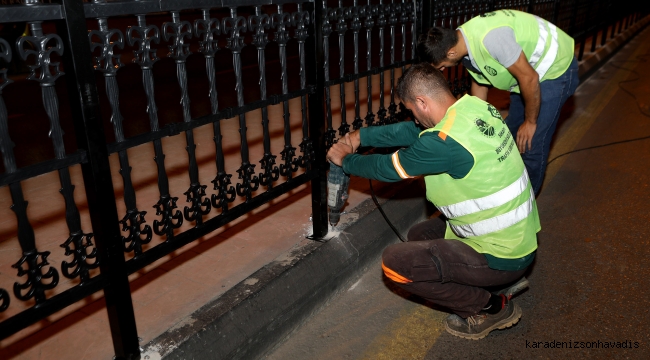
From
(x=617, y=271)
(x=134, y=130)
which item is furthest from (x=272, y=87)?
(x=617, y=271)

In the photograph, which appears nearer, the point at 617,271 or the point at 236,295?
the point at 236,295

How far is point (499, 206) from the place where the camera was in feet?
8.93

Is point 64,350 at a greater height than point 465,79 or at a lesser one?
lesser

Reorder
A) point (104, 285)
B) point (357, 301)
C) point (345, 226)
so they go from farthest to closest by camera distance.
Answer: point (345, 226) < point (357, 301) < point (104, 285)

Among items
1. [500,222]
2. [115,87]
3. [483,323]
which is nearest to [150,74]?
[115,87]

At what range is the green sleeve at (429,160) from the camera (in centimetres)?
257

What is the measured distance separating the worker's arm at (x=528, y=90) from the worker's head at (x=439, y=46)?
415mm

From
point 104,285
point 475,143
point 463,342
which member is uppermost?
point 475,143

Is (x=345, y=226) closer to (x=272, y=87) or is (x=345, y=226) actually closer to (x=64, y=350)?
(x=64, y=350)

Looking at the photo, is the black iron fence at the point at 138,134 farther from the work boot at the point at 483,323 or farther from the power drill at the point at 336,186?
the work boot at the point at 483,323

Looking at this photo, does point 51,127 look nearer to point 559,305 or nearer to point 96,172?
point 96,172

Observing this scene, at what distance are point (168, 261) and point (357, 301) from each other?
4.14 ft

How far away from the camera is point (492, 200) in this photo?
2707 millimetres

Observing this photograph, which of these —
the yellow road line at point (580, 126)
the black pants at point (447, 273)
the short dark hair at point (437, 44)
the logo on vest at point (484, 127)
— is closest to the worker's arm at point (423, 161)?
the logo on vest at point (484, 127)
